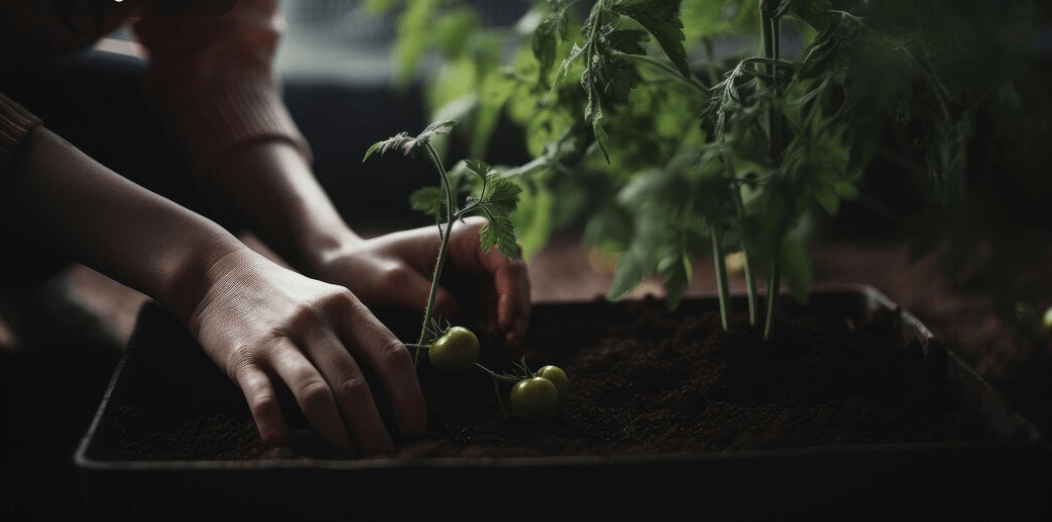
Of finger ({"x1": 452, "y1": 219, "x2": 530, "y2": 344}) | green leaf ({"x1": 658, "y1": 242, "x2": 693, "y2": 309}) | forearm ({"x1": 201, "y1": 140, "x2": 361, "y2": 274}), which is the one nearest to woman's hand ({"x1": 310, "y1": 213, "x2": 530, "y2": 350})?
finger ({"x1": 452, "y1": 219, "x2": 530, "y2": 344})

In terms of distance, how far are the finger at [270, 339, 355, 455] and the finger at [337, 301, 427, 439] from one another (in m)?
0.05

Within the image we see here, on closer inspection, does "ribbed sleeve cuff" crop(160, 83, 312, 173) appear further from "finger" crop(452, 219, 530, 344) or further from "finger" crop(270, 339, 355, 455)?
"finger" crop(270, 339, 355, 455)

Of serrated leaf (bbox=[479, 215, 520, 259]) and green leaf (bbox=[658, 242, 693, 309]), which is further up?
serrated leaf (bbox=[479, 215, 520, 259])

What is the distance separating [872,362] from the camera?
0.79 metres

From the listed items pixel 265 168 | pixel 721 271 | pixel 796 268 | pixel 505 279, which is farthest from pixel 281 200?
pixel 796 268

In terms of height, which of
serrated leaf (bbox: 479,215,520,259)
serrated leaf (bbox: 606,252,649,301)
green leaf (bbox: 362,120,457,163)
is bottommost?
serrated leaf (bbox: 606,252,649,301)

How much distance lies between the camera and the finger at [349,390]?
65 centimetres

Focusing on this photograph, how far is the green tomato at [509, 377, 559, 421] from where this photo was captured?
0.72m

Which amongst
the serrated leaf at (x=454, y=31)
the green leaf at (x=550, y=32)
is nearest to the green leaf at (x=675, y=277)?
the green leaf at (x=550, y=32)

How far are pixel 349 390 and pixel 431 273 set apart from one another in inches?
11.0

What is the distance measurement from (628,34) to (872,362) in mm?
413

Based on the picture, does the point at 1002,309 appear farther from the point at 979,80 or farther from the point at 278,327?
the point at 278,327

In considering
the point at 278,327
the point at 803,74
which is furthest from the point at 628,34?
the point at 278,327

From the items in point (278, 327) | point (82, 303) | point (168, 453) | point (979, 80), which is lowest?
point (82, 303)
